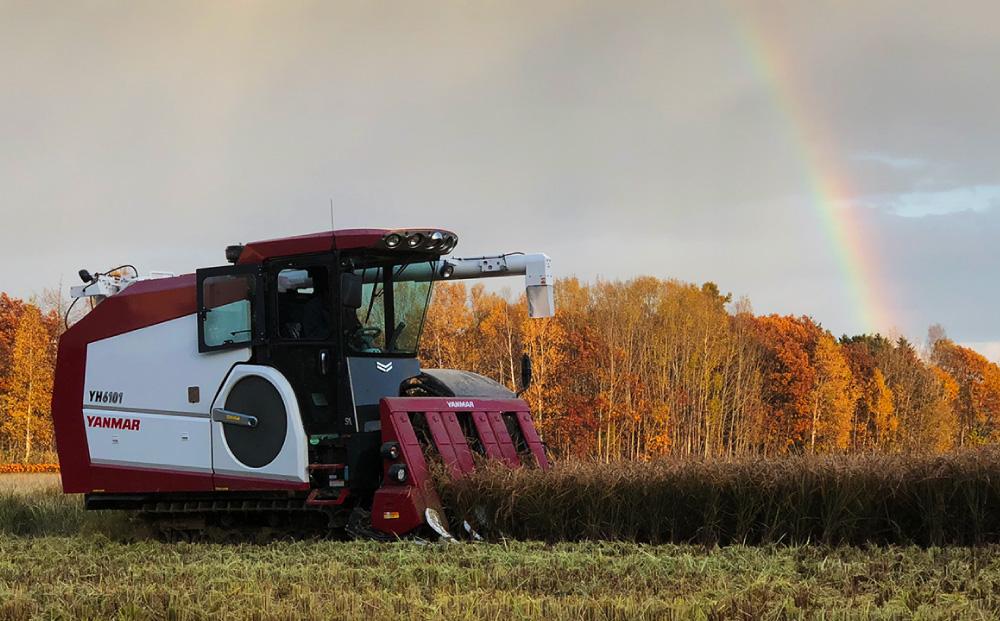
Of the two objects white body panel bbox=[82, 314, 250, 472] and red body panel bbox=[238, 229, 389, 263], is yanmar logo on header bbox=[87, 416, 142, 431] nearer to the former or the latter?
white body panel bbox=[82, 314, 250, 472]

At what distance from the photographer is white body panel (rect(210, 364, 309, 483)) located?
1141cm

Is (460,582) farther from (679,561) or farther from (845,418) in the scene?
(845,418)

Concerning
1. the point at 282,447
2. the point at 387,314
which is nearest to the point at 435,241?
Result: the point at 387,314

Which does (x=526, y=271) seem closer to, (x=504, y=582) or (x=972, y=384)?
(x=504, y=582)

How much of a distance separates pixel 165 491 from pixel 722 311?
55.9 meters

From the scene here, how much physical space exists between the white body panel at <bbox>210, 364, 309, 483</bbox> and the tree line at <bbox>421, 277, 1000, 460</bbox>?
32766 mm

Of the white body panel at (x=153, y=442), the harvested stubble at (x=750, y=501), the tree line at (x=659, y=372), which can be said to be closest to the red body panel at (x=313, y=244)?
the white body panel at (x=153, y=442)

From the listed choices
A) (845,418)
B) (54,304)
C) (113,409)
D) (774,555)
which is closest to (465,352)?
(54,304)

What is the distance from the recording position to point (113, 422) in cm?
1270

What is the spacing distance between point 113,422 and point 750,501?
23.8 ft

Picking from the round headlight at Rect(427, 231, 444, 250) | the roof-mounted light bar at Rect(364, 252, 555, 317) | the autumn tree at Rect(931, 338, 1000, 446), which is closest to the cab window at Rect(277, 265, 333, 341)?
the round headlight at Rect(427, 231, 444, 250)

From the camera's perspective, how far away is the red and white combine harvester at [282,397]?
11422 millimetres

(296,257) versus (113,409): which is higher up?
(296,257)

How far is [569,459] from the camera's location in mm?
12641
